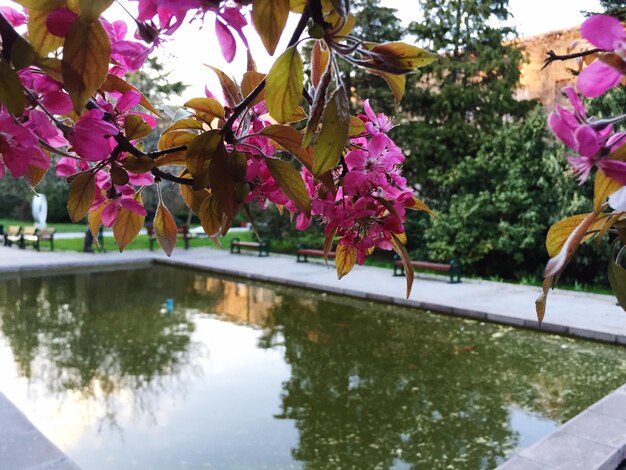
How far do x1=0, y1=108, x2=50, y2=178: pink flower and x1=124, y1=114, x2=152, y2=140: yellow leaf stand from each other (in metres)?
0.09

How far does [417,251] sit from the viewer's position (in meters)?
10.7

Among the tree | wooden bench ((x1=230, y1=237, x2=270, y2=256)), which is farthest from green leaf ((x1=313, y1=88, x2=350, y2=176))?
wooden bench ((x1=230, y1=237, x2=270, y2=256))

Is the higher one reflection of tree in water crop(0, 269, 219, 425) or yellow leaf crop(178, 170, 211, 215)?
yellow leaf crop(178, 170, 211, 215)

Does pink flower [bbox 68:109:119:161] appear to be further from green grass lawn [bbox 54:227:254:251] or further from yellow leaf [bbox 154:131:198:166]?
Answer: green grass lawn [bbox 54:227:254:251]

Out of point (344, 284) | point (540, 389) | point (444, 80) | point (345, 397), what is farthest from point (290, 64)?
point (444, 80)

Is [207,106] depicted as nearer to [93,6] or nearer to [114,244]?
[93,6]

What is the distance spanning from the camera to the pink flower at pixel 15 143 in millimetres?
433

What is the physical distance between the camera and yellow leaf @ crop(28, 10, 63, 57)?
380 millimetres

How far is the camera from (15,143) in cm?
44

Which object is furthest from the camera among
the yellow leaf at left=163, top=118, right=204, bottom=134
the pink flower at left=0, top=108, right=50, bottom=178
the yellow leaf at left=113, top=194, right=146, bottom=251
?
the yellow leaf at left=113, top=194, right=146, bottom=251

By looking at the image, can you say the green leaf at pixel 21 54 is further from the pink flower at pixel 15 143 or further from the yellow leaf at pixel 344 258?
the yellow leaf at pixel 344 258

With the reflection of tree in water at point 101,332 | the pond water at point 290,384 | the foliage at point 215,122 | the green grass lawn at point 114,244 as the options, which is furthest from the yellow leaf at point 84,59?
the green grass lawn at point 114,244

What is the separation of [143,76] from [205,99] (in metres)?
13.3

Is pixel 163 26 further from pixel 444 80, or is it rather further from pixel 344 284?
pixel 444 80
